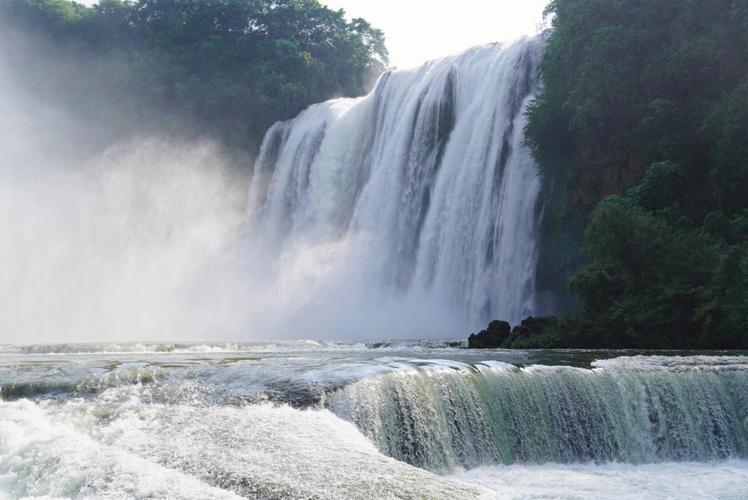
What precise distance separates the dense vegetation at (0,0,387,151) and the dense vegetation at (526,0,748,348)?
85.3 feet

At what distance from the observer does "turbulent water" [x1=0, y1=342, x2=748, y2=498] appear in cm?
866

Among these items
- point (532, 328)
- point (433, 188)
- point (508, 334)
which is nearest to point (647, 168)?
point (532, 328)

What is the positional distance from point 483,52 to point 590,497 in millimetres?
27568

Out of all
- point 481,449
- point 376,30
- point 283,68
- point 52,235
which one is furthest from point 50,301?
point 481,449

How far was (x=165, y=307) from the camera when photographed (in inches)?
1742

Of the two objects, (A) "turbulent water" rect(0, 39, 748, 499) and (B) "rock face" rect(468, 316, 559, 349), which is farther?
(B) "rock face" rect(468, 316, 559, 349)

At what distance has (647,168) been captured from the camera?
1038 inches

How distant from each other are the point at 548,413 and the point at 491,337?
33.0 feet

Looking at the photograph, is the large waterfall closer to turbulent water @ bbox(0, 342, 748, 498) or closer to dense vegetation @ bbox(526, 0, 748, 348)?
dense vegetation @ bbox(526, 0, 748, 348)

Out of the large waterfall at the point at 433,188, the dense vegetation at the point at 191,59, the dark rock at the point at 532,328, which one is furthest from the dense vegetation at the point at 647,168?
the dense vegetation at the point at 191,59

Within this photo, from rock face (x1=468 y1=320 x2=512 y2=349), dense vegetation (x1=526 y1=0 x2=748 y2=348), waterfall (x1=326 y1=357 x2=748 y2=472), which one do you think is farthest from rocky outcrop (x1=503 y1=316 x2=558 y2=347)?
waterfall (x1=326 y1=357 x2=748 y2=472)

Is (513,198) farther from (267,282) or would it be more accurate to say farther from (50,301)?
(50,301)

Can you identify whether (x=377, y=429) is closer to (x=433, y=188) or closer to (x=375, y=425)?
(x=375, y=425)

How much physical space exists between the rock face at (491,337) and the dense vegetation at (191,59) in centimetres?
3132
